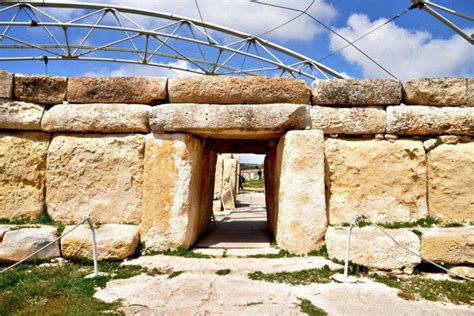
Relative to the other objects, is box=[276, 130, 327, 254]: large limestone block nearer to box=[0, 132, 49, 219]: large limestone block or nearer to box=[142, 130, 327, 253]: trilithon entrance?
box=[142, 130, 327, 253]: trilithon entrance

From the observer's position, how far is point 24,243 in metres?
4.35

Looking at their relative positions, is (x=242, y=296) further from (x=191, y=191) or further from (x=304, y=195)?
(x=191, y=191)

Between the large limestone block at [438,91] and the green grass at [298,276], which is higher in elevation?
the large limestone block at [438,91]

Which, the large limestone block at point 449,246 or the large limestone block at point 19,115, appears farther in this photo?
the large limestone block at point 19,115

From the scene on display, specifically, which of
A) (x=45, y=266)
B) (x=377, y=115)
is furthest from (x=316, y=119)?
(x=45, y=266)

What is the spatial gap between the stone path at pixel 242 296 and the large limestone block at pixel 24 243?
3.95ft

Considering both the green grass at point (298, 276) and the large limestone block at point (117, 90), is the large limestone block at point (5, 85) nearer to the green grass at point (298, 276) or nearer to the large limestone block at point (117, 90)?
→ the large limestone block at point (117, 90)

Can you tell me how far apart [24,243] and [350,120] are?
171 inches

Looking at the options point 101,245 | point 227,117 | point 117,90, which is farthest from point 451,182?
point 117,90

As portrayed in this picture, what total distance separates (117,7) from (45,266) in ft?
35.3

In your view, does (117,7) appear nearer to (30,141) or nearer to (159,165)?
(30,141)

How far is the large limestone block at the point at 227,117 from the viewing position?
4.82 meters

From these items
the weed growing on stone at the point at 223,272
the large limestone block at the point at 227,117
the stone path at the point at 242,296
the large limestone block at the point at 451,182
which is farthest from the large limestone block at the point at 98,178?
the large limestone block at the point at 451,182

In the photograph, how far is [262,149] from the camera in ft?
24.1
